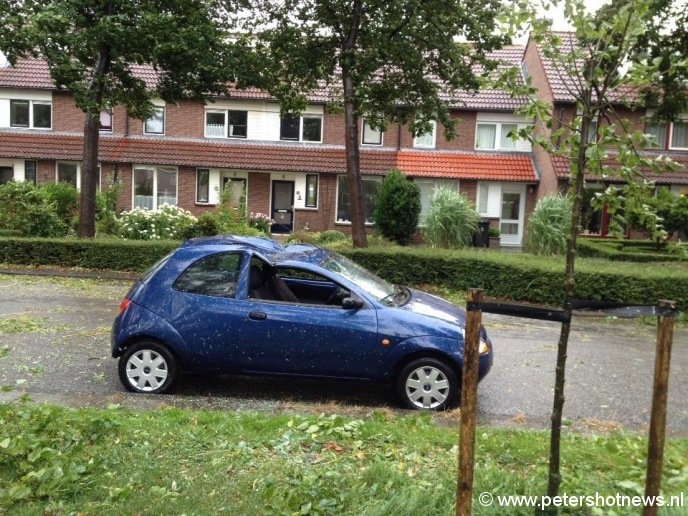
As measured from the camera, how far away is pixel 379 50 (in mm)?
15086

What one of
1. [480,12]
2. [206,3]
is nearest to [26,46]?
[206,3]

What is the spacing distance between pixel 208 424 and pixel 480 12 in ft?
43.2

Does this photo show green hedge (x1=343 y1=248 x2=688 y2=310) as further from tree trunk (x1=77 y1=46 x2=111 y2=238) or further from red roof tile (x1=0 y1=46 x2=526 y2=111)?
red roof tile (x1=0 y1=46 x2=526 y2=111)

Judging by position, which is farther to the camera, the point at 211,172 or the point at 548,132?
the point at 211,172

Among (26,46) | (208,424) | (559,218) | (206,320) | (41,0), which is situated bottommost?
(208,424)

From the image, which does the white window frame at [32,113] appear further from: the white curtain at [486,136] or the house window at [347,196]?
the white curtain at [486,136]

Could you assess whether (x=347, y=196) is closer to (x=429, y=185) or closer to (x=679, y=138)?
(x=429, y=185)

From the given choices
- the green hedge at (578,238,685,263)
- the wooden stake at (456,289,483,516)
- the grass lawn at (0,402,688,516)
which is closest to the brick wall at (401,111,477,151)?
the green hedge at (578,238,685,263)

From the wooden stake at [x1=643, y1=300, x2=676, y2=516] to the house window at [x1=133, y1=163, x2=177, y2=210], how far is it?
2668 cm

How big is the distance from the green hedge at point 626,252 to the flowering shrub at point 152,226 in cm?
1207

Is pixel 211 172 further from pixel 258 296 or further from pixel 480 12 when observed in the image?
pixel 258 296

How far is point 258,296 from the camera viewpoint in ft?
22.0

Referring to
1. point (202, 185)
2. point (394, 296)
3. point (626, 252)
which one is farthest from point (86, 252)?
point (626, 252)

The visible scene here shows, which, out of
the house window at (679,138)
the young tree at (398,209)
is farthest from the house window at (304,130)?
the house window at (679,138)
